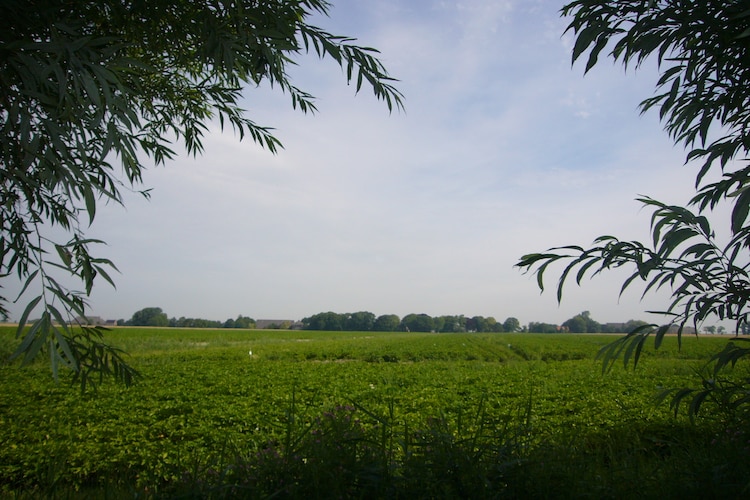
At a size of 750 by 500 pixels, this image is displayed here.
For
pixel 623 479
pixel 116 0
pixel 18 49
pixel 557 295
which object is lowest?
pixel 623 479

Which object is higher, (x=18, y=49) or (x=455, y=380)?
(x=18, y=49)

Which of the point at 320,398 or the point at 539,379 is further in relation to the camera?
the point at 539,379

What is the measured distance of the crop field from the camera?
1.65 metres

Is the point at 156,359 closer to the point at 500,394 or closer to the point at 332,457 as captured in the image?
the point at 500,394

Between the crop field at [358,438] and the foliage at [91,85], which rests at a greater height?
the foliage at [91,85]

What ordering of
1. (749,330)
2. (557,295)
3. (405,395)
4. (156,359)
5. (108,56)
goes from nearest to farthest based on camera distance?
1. (557,295)
2. (108,56)
3. (749,330)
4. (405,395)
5. (156,359)

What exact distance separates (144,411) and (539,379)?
831 centimetres

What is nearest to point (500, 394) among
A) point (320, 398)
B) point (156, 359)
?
point (320, 398)

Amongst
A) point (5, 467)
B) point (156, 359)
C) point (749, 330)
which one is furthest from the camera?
point (156, 359)

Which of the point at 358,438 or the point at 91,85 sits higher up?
the point at 91,85

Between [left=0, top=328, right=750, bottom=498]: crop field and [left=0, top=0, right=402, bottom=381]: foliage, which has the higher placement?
[left=0, top=0, right=402, bottom=381]: foliage

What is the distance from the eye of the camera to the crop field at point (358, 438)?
5.40 feet

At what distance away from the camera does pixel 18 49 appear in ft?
7.34

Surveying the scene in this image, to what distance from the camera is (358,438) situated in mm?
1859
